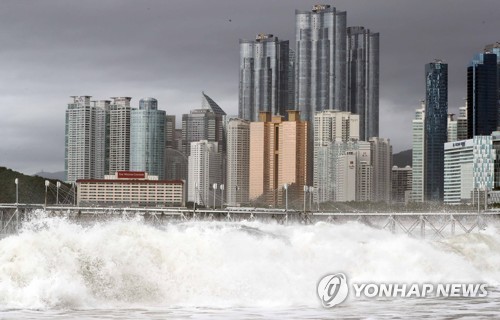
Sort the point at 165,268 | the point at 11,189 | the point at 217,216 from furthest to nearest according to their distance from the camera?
1. the point at 11,189
2. the point at 217,216
3. the point at 165,268

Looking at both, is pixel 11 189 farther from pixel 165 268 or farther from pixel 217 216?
pixel 165 268

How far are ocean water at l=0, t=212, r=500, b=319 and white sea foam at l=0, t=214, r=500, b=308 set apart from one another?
0.11ft

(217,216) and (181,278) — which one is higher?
(181,278)

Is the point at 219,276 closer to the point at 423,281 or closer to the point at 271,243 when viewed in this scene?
the point at 271,243

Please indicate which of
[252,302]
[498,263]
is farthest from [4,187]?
[252,302]

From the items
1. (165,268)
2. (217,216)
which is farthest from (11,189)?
(165,268)

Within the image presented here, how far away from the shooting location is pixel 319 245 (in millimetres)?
41375

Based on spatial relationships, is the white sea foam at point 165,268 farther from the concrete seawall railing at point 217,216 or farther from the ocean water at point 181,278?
the concrete seawall railing at point 217,216

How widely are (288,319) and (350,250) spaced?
1418cm

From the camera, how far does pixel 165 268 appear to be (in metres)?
32.0

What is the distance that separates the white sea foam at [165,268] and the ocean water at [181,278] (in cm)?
3

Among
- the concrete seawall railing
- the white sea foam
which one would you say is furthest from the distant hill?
the white sea foam

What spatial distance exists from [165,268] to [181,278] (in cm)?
70

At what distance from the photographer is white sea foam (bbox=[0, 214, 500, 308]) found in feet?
Answer: 95.3
